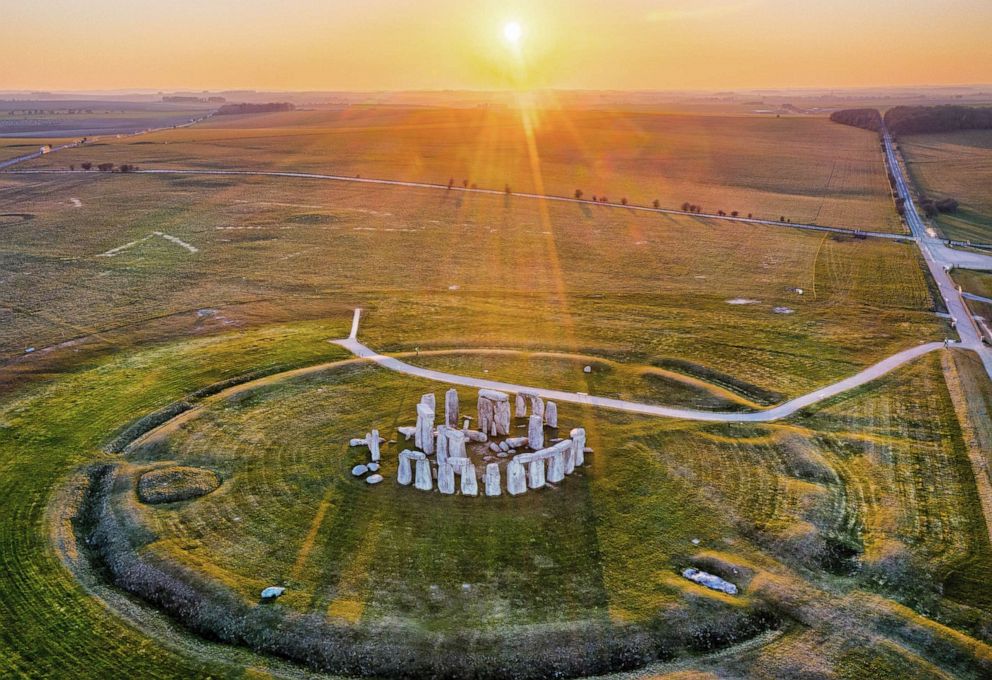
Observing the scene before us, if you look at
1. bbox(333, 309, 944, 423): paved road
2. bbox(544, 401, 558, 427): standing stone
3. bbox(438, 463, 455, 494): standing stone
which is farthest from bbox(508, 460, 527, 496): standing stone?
bbox(333, 309, 944, 423): paved road

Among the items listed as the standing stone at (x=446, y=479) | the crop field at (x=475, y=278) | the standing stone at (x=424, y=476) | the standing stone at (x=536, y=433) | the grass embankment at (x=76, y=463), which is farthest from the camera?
the crop field at (x=475, y=278)

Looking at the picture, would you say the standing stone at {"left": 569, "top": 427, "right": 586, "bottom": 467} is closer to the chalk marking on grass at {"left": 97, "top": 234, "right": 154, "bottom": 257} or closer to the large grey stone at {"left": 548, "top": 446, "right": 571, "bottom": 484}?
the large grey stone at {"left": 548, "top": 446, "right": 571, "bottom": 484}

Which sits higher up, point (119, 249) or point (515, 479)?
point (119, 249)

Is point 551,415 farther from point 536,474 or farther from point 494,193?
point 494,193

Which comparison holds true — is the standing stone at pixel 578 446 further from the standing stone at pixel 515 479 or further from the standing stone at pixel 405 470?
the standing stone at pixel 405 470

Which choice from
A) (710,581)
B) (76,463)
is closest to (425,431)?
(710,581)

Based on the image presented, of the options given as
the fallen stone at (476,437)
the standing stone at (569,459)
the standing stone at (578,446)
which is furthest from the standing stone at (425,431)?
the standing stone at (578,446)
